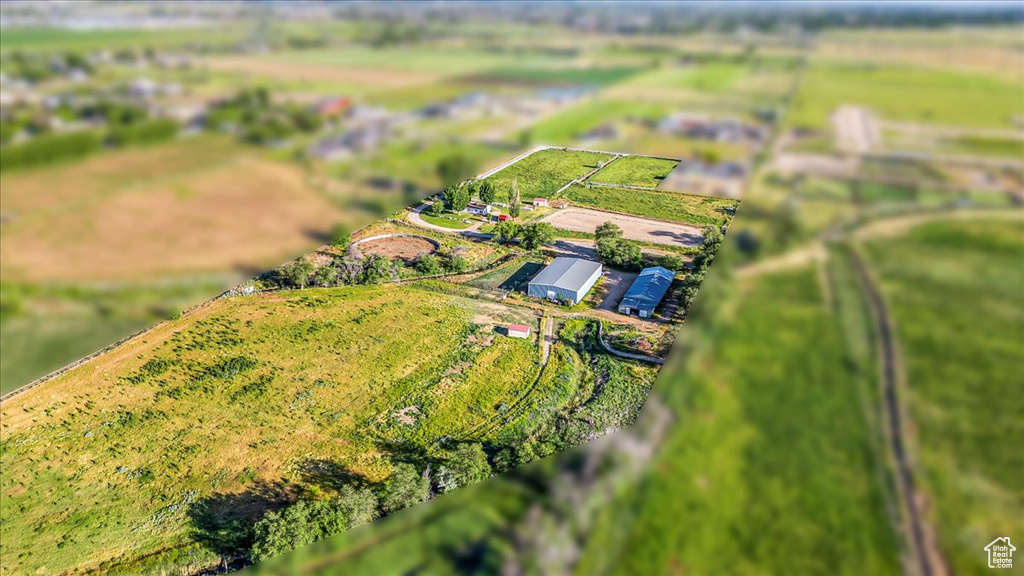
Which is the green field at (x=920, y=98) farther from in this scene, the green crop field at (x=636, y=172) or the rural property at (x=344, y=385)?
the green crop field at (x=636, y=172)

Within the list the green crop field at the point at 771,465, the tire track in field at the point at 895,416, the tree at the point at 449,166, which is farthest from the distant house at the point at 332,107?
the tire track in field at the point at 895,416

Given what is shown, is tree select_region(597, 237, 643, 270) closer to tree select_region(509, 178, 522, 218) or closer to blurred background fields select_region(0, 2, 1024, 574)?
tree select_region(509, 178, 522, 218)


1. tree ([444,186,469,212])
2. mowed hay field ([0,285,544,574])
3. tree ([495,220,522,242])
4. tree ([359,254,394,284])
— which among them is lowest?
mowed hay field ([0,285,544,574])

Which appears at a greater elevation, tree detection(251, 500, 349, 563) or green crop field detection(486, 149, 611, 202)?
green crop field detection(486, 149, 611, 202)

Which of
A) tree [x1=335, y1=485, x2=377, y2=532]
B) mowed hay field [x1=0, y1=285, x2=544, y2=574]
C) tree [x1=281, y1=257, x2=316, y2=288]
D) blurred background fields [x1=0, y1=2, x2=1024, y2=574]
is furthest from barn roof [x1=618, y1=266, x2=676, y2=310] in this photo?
tree [x1=281, y1=257, x2=316, y2=288]

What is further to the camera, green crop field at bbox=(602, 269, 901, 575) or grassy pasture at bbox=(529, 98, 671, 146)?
grassy pasture at bbox=(529, 98, 671, 146)

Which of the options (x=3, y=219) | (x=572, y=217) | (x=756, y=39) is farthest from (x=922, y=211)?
(x=572, y=217)

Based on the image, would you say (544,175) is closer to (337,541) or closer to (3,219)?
(337,541)
